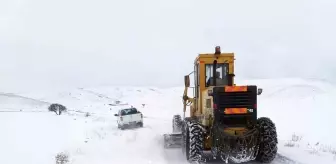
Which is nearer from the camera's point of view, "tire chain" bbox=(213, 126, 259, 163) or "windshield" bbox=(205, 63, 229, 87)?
"tire chain" bbox=(213, 126, 259, 163)

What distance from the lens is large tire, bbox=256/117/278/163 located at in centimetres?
941

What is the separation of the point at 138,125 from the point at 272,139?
18253 millimetres

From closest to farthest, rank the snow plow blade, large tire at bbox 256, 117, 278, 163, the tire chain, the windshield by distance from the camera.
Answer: the tire chain, large tire at bbox 256, 117, 278, 163, the windshield, the snow plow blade

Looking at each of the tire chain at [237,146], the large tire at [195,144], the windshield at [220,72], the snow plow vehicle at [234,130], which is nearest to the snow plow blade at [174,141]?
the windshield at [220,72]

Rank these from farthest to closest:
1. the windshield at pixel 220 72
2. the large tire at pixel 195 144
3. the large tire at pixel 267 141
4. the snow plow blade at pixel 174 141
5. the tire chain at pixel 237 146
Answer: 1. the snow plow blade at pixel 174 141
2. the windshield at pixel 220 72
3. the large tire at pixel 195 144
4. the large tire at pixel 267 141
5. the tire chain at pixel 237 146

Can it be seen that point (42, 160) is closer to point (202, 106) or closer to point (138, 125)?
point (202, 106)

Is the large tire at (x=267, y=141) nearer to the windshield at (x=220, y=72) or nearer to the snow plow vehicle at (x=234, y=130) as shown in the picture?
the snow plow vehicle at (x=234, y=130)

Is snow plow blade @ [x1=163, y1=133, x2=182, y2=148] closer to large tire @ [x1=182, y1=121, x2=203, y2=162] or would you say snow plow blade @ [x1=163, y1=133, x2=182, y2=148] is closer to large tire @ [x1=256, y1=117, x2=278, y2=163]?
large tire @ [x1=182, y1=121, x2=203, y2=162]

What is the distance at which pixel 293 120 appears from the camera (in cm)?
2308

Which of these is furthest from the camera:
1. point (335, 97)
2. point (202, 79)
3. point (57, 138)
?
point (335, 97)

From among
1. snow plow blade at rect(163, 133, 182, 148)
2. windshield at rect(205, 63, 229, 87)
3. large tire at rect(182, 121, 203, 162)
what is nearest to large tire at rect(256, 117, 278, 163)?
large tire at rect(182, 121, 203, 162)

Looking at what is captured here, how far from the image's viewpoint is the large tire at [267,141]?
9406 mm

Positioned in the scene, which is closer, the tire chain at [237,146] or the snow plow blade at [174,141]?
the tire chain at [237,146]

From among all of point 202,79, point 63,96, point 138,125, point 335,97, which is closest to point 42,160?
point 202,79
